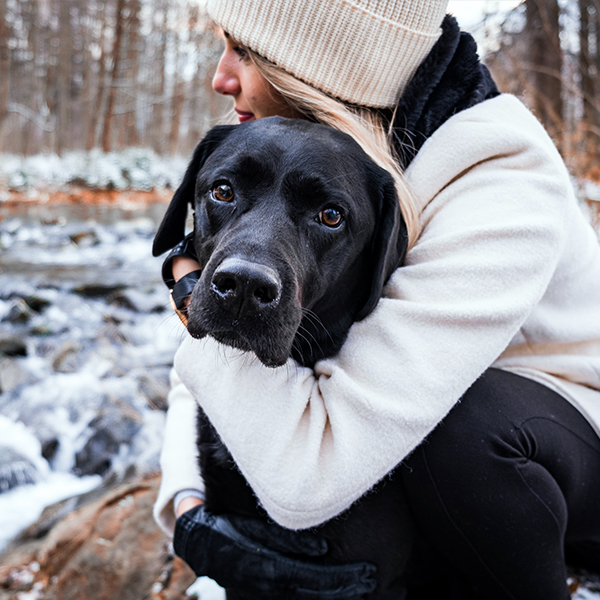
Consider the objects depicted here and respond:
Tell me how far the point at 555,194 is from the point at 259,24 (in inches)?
41.3

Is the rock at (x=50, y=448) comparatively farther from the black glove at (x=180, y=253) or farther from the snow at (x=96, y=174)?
the snow at (x=96, y=174)

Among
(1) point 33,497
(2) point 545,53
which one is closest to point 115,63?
(2) point 545,53

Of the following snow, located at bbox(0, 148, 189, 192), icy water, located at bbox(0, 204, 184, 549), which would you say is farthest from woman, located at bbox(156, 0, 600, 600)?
snow, located at bbox(0, 148, 189, 192)

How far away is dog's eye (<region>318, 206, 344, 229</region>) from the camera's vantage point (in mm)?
1452

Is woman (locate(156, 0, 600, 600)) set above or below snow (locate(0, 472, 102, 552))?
above

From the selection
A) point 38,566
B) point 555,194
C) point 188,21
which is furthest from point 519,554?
point 188,21

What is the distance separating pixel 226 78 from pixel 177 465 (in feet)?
4.60

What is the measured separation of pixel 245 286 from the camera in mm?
1188

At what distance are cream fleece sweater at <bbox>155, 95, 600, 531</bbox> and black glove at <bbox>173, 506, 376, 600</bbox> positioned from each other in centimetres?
20

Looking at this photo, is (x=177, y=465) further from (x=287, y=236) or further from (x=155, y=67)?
(x=155, y=67)

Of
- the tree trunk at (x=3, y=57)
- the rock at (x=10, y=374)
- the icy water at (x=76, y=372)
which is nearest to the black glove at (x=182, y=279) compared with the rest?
the icy water at (x=76, y=372)

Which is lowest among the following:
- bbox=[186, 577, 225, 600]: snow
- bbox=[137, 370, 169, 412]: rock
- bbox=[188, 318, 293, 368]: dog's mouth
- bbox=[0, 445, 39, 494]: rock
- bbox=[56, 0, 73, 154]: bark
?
bbox=[56, 0, 73, 154]: bark

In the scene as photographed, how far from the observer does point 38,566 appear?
226 cm

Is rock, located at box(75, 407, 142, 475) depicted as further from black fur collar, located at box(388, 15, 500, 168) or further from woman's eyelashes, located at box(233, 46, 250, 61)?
black fur collar, located at box(388, 15, 500, 168)
